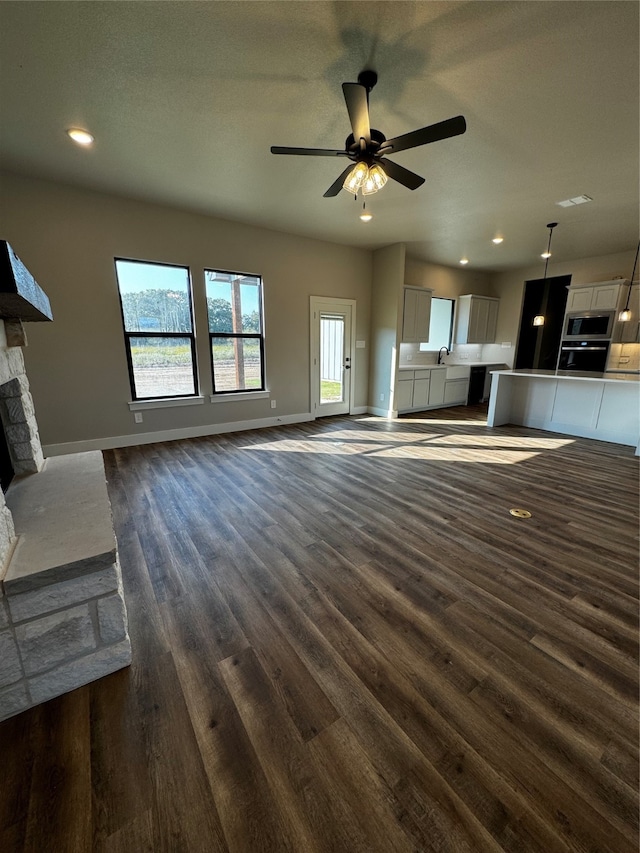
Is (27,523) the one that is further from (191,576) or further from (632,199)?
(632,199)

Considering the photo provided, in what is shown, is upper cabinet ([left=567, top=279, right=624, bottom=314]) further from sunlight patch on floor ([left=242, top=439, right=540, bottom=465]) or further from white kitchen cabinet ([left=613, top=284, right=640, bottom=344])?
sunlight patch on floor ([left=242, top=439, right=540, bottom=465])

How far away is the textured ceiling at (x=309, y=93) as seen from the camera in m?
1.78

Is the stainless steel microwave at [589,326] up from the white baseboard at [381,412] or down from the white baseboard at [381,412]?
up

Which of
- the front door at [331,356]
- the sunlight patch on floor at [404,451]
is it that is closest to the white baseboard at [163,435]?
the front door at [331,356]

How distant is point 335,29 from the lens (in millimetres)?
1825

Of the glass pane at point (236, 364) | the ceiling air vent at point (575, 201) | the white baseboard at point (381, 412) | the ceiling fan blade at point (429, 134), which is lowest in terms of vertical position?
the white baseboard at point (381, 412)

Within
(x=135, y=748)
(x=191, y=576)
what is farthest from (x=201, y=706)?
(x=191, y=576)

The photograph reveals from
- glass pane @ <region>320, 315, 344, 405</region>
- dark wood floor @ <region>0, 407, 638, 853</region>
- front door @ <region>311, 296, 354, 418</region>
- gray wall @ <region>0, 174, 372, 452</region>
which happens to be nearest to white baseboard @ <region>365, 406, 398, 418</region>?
front door @ <region>311, 296, 354, 418</region>

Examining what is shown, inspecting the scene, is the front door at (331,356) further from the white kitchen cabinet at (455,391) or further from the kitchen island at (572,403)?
the kitchen island at (572,403)

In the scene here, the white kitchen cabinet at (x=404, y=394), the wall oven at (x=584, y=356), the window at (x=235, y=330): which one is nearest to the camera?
the window at (x=235, y=330)

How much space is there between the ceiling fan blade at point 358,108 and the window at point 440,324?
5733 mm

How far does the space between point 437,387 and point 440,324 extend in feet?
5.45

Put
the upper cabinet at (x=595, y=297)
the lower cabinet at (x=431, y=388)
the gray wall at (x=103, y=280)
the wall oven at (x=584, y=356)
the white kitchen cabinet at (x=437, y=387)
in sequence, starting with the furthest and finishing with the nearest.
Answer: the white kitchen cabinet at (x=437, y=387)
the lower cabinet at (x=431, y=388)
the wall oven at (x=584, y=356)
the upper cabinet at (x=595, y=297)
the gray wall at (x=103, y=280)

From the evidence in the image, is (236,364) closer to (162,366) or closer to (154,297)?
(162,366)
